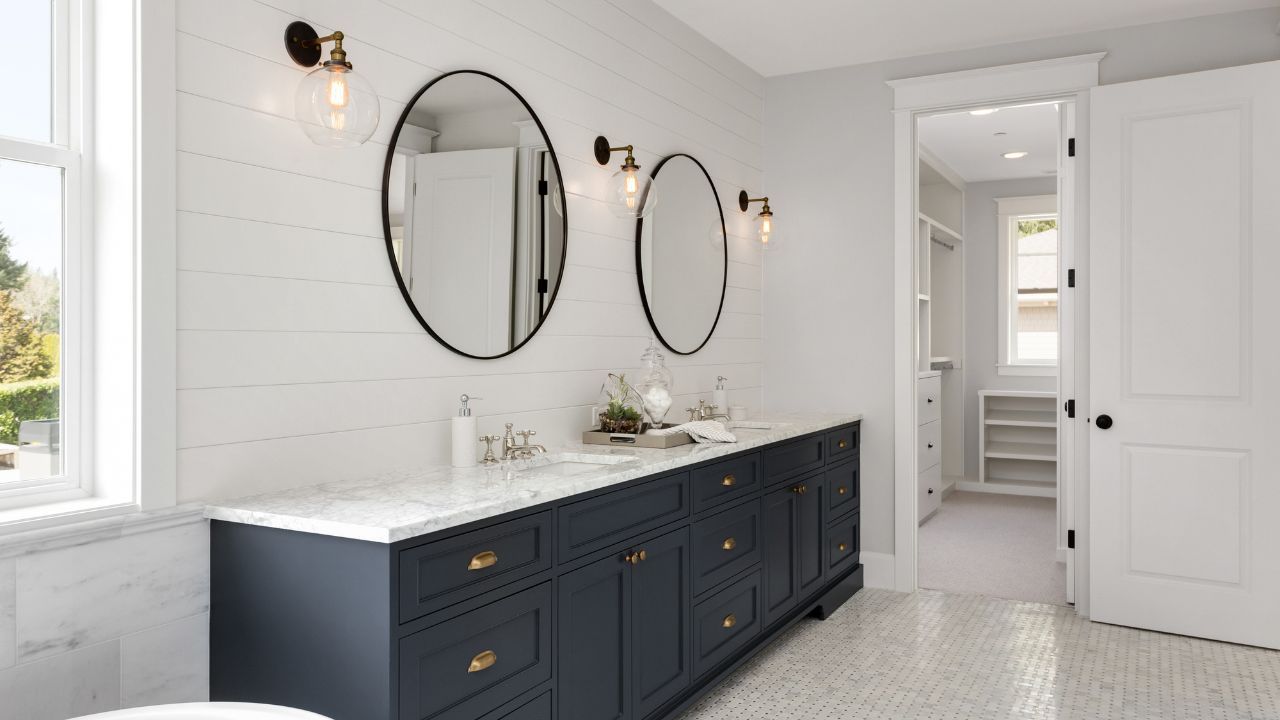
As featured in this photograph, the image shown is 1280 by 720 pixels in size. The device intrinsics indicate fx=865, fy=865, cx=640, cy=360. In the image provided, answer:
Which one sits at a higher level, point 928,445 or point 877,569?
point 928,445

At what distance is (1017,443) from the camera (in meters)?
6.88

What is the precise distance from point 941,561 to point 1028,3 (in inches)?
112

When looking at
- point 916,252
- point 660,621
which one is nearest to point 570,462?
point 660,621

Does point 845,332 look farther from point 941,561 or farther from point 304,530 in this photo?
point 304,530

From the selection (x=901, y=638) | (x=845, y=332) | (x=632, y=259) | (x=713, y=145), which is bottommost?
(x=901, y=638)

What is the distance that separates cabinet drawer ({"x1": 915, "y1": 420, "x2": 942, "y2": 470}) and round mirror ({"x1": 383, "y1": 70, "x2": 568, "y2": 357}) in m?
3.41

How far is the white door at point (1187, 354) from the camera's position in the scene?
340 cm

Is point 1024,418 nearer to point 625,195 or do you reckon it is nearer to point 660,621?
point 625,195

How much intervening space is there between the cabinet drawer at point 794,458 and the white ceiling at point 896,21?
181cm

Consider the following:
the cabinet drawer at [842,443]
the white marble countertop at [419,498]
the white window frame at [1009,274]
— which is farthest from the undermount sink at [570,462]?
the white window frame at [1009,274]

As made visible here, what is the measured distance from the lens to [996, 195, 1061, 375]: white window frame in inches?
273

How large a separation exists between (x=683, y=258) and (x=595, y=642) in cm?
193

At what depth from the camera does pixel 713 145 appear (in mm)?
4039

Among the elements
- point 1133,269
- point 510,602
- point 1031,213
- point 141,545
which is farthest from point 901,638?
point 1031,213
